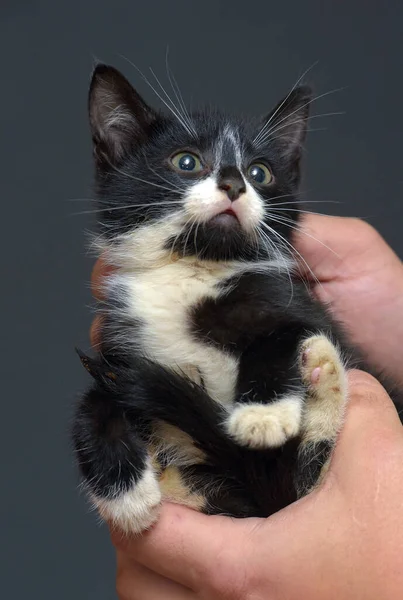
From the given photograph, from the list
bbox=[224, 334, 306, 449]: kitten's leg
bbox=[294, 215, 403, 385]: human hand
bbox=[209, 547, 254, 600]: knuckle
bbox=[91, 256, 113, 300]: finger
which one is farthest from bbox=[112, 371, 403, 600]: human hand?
bbox=[294, 215, 403, 385]: human hand

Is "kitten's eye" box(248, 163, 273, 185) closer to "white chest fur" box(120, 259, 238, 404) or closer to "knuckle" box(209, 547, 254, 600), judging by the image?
"white chest fur" box(120, 259, 238, 404)

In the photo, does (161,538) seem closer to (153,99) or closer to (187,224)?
(187,224)

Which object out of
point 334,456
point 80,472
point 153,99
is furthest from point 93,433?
point 153,99

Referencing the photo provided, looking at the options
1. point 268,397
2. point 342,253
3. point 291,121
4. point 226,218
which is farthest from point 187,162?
point 342,253

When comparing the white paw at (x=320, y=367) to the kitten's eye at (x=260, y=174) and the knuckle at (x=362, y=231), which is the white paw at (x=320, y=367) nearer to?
the kitten's eye at (x=260, y=174)

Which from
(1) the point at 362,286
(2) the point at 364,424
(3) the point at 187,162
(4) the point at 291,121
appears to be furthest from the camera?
(1) the point at 362,286

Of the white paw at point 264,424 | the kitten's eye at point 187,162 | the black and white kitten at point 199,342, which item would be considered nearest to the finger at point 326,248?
the black and white kitten at point 199,342

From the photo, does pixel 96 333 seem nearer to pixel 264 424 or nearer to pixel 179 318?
pixel 179 318
